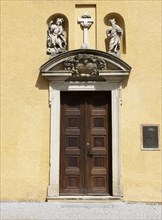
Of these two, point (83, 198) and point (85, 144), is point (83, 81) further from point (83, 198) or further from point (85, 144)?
→ point (83, 198)

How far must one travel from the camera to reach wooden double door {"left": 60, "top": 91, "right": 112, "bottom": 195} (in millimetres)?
9023

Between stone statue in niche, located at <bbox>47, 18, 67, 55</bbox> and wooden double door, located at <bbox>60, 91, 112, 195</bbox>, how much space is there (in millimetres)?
1052

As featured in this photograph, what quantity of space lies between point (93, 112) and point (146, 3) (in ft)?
9.55

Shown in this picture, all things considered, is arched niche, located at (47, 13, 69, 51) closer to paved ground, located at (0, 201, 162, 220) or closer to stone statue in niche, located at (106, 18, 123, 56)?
stone statue in niche, located at (106, 18, 123, 56)

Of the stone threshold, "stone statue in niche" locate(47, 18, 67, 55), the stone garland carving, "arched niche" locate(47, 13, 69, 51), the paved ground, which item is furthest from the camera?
"arched niche" locate(47, 13, 69, 51)

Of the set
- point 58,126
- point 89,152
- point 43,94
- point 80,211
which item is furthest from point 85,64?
point 80,211

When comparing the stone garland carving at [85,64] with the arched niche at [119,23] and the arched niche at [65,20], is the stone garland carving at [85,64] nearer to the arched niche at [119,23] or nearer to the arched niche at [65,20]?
the arched niche at [119,23]

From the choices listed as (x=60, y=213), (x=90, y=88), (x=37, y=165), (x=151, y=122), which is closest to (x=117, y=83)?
(x=90, y=88)

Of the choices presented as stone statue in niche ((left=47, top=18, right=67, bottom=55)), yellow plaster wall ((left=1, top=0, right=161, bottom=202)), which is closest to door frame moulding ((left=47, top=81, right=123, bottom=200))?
yellow plaster wall ((left=1, top=0, right=161, bottom=202))

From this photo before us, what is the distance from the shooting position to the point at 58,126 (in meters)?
9.03

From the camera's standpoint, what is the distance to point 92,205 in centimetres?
845

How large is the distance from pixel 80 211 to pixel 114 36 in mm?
4129

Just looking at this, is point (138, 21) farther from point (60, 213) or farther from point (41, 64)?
point (60, 213)

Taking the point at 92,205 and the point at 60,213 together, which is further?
the point at 92,205
